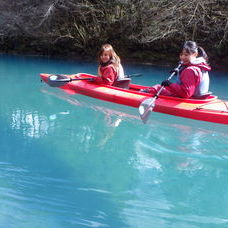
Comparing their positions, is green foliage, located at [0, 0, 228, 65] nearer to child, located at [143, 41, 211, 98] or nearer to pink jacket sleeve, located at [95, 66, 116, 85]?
pink jacket sleeve, located at [95, 66, 116, 85]

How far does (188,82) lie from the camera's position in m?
4.51

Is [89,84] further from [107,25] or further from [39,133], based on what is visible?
[107,25]

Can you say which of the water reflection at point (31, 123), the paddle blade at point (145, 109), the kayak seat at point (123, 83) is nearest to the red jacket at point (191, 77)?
the paddle blade at point (145, 109)

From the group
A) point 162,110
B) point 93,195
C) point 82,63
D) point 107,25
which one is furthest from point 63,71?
point 93,195

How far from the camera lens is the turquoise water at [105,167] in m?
2.62

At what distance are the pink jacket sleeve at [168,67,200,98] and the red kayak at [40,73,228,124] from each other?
95mm

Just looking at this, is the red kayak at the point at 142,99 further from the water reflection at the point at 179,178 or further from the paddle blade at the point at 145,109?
the water reflection at the point at 179,178

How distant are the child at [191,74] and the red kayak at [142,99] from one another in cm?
11

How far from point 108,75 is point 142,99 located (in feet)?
2.68

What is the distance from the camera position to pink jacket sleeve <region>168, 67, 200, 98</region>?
445 centimetres

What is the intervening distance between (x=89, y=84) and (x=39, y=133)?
170 centimetres

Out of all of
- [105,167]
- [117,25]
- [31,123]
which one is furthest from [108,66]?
[117,25]

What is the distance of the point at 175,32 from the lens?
8.64 metres

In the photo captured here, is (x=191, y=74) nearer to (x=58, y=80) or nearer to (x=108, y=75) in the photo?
(x=108, y=75)
